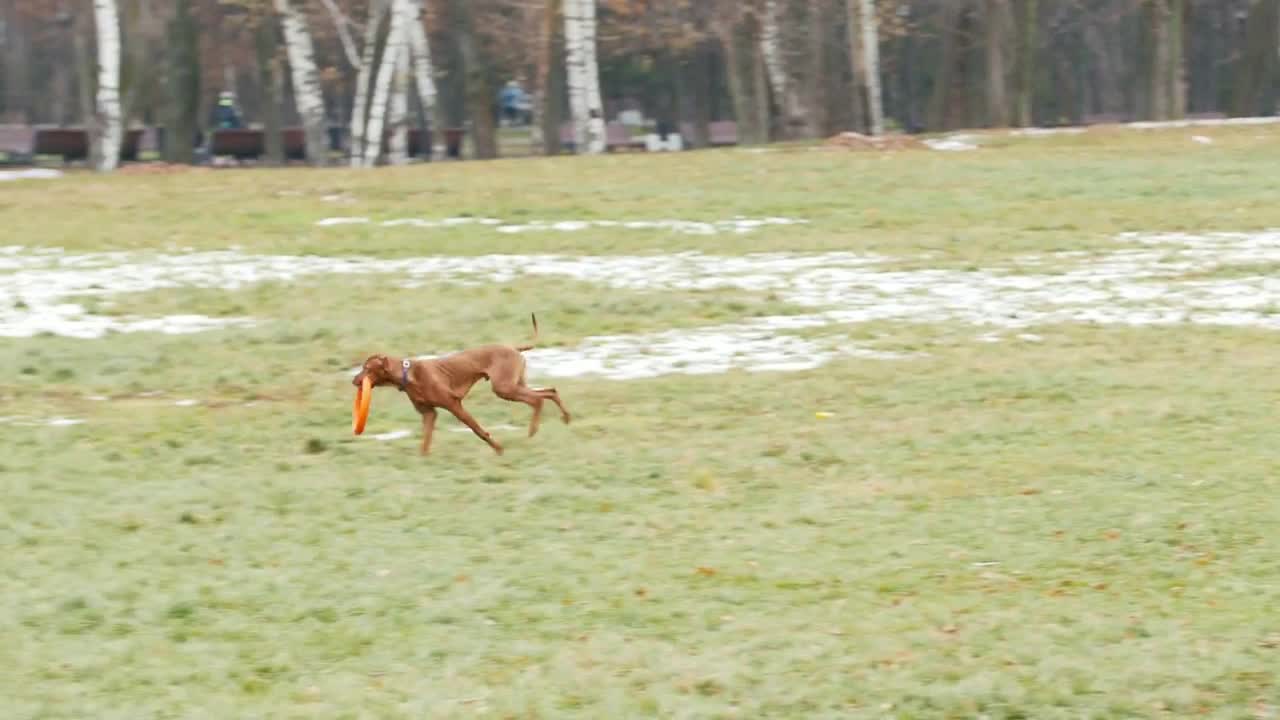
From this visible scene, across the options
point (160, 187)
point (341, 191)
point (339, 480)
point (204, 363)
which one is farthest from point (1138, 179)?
point (339, 480)

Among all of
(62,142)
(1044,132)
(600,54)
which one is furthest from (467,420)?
(600,54)

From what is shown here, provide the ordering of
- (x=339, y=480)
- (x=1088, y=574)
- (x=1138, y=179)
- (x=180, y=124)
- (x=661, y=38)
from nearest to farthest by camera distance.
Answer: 1. (x=1088, y=574)
2. (x=339, y=480)
3. (x=1138, y=179)
4. (x=180, y=124)
5. (x=661, y=38)

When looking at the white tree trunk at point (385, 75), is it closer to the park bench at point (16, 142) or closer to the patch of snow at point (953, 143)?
the patch of snow at point (953, 143)

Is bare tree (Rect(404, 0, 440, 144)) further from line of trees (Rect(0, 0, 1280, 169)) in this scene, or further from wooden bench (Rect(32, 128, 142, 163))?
wooden bench (Rect(32, 128, 142, 163))

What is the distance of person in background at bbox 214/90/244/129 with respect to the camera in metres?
66.4

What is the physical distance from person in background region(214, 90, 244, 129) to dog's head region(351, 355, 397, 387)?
183ft

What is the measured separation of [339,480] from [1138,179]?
66.8ft

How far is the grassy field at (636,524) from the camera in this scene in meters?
7.50

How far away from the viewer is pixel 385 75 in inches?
1476

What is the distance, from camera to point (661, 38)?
45.4m

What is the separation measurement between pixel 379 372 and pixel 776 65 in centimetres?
3185

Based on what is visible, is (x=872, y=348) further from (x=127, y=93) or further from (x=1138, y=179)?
(x=127, y=93)

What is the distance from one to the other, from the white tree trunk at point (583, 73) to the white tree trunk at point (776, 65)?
4.17m

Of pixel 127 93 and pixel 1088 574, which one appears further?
pixel 127 93
